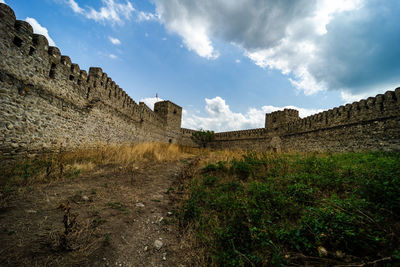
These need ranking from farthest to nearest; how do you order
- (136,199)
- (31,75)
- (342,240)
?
1. (31,75)
2. (136,199)
3. (342,240)

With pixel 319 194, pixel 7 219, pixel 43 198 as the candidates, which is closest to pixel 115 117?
pixel 43 198

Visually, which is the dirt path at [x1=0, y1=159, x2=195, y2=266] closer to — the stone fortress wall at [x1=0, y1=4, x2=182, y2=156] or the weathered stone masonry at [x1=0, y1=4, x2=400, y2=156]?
the stone fortress wall at [x1=0, y1=4, x2=182, y2=156]

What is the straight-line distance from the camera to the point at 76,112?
745 centimetres

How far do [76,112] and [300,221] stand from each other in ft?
30.9

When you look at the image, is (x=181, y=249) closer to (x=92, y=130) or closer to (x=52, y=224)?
(x=52, y=224)

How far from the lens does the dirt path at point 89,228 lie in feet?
5.98

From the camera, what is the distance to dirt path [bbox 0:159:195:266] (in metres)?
1.82

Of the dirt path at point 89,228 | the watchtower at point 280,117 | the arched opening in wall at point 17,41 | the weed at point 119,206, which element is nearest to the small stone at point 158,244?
the dirt path at point 89,228

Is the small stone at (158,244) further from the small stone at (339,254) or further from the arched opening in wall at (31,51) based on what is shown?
the arched opening in wall at (31,51)

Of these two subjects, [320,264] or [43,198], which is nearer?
[320,264]

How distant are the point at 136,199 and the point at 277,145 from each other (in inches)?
710

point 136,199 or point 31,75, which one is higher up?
point 31,75

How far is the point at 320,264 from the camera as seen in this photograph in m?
1.65

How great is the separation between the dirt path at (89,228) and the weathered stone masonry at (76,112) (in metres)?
3.25
